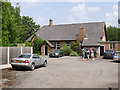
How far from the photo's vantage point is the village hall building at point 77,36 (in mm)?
33469

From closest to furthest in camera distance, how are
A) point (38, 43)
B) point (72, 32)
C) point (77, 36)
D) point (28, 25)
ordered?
point (77, 36)
point (38, 43)
point (72, 32)
point (28, 25)

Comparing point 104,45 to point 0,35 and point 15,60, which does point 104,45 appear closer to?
point 0,35

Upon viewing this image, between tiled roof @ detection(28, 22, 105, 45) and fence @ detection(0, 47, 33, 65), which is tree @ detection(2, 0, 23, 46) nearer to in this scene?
fence @ detection(0, 47, 33, 65)

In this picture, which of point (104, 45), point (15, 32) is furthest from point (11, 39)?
point (104, 45)

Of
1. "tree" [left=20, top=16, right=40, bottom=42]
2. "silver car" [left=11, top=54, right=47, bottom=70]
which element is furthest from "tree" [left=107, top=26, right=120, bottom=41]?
"silver car" [left=11, top=54, right=47, bottom=70]

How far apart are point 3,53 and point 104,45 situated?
76.1ft

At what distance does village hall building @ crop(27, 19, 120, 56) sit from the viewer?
33469 mm

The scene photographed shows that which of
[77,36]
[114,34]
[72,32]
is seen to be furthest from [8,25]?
[114,34]

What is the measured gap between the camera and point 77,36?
37.5m

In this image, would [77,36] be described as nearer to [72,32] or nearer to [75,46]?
[72,32]

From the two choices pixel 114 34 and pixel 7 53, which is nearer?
pixel 7 53

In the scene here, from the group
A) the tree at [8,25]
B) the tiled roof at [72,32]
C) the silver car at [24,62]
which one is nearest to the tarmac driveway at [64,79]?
the silver car at [24,62]

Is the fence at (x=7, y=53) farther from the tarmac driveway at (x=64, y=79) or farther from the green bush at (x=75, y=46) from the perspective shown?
the green bush at (x=75, y=46)

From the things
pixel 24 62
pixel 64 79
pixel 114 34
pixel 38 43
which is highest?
pixel 114 34
